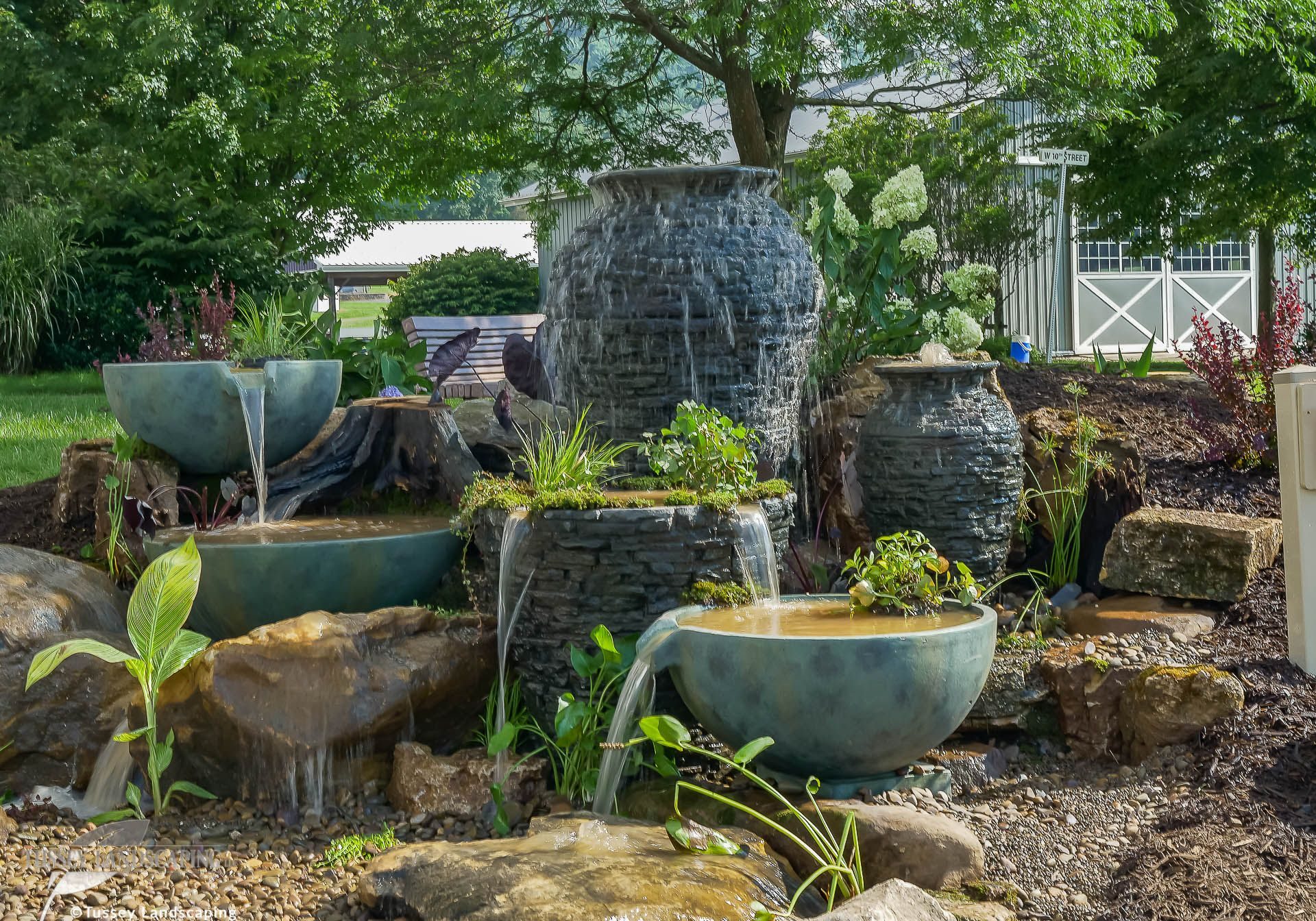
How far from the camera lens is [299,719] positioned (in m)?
3.86

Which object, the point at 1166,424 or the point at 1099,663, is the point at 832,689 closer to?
the point at 1099,663

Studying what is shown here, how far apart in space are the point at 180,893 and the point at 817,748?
1.69m

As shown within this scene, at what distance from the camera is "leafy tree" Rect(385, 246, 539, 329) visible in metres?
22.8

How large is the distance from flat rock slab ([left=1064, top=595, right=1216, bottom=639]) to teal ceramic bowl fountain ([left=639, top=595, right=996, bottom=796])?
1.32 metres

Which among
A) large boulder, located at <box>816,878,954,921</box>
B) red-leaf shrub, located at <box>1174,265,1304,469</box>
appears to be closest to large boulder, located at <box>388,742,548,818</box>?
large boulder, located at <box>816,878,954,921</box>

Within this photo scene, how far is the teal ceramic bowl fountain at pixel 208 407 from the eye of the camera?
215 inches

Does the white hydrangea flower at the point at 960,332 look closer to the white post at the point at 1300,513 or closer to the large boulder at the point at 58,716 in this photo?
the white post at the point at 1300,513

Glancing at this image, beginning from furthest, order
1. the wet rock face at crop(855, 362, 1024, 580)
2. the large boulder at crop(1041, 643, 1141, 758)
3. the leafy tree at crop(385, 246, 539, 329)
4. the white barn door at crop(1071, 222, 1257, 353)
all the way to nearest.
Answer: the leafy tree at crop(385, 246, 539, 329) → the white barn door at crop(1071, 222, 1257, 353) → the wet rock face at crop(855, 362, 1024, 580) → the large boulder at crop(1041, 643, 1141, 758)

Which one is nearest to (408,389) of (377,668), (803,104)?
(377,668)

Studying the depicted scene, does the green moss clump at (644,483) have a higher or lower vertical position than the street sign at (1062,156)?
lower

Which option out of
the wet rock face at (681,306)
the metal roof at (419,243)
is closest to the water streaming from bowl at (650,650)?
the wet rock face at (681,306)

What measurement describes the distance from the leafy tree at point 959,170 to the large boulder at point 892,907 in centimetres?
1084

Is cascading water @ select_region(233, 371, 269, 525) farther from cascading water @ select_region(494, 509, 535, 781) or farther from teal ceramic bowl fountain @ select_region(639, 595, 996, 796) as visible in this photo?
teal ceramic bowl fountain @ select_region(639, 595, 996, 796)

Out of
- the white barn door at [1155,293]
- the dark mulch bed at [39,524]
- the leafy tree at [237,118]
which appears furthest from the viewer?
the white barn door at [1155,293]
